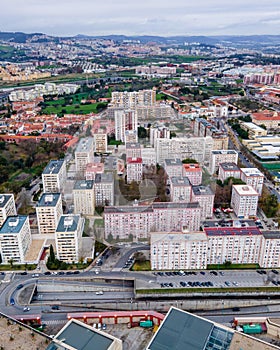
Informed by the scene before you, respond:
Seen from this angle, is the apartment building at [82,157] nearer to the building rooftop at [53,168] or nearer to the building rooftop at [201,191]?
the building rooftop at [53,168]

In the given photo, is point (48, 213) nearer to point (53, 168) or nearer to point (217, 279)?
point (53, 168)

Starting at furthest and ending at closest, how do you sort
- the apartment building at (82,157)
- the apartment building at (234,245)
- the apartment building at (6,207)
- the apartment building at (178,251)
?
the apartment building at (82,157)
the apartment building at (6,207)
the apartment building at (234,245)
the apartment building at (178,251)

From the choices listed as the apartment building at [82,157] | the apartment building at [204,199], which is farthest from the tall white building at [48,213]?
the apartment building at [204,199]

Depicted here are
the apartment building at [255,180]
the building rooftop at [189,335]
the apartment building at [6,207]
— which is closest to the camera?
the building rooftop at [189,335]

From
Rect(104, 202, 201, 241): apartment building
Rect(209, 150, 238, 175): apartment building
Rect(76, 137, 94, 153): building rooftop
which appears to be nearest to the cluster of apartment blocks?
Rect(104, 202, 201, 241): apartment building

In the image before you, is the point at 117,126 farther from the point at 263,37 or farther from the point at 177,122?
the point at 263,37

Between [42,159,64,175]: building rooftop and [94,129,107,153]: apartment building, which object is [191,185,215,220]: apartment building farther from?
[94,129,107,153]: apartment building

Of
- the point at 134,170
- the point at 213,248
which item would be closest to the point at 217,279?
the point at 213,248

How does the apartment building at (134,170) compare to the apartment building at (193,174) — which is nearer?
the apartment building at (193,174)
